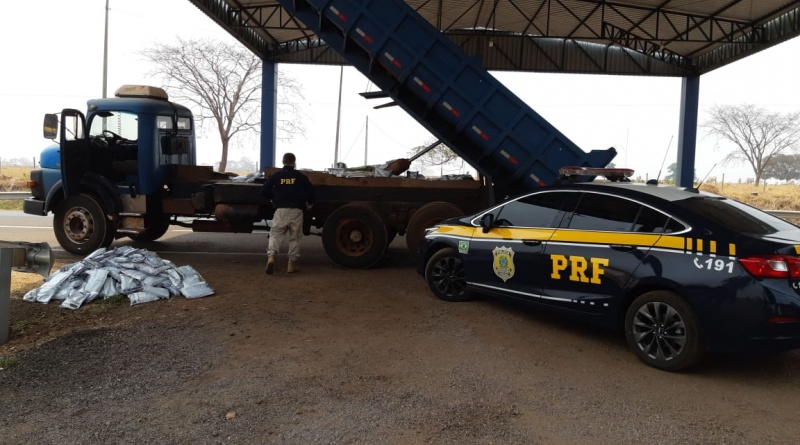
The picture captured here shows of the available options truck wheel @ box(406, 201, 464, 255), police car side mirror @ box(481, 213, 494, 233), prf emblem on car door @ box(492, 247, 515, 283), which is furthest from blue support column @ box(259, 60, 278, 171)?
prf emblem on car door @ box(492, 247, 515, 283)

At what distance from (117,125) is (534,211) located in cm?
747

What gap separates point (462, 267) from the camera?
21.4 feet

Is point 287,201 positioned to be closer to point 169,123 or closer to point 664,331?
point 169,123

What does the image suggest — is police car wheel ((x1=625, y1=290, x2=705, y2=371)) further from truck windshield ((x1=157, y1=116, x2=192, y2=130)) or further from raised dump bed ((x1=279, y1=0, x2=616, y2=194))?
truck windshield ((x1=157, y1=116, x2=192, y2=130))

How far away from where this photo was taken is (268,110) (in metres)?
20.3

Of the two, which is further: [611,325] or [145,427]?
[611,325]

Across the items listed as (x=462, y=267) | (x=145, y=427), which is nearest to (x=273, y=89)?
(x=462, y=267)

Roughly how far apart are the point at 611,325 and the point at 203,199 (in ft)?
22.8

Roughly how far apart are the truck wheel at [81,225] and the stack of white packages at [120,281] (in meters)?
2.10

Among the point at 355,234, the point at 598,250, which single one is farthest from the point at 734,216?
the point at 355,234

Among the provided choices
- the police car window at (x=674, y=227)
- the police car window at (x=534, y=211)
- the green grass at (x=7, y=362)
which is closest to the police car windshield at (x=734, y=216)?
the police car window at (x=674, y=227)

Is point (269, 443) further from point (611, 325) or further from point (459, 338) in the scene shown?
point (611, 325)

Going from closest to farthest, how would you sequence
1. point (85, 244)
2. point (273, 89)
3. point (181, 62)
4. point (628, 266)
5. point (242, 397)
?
point (242, 397) → point (628, 266) → point (85, 244) → point (273, 89) → point (181, 62)

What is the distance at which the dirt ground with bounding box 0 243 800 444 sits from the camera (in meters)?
3.45
